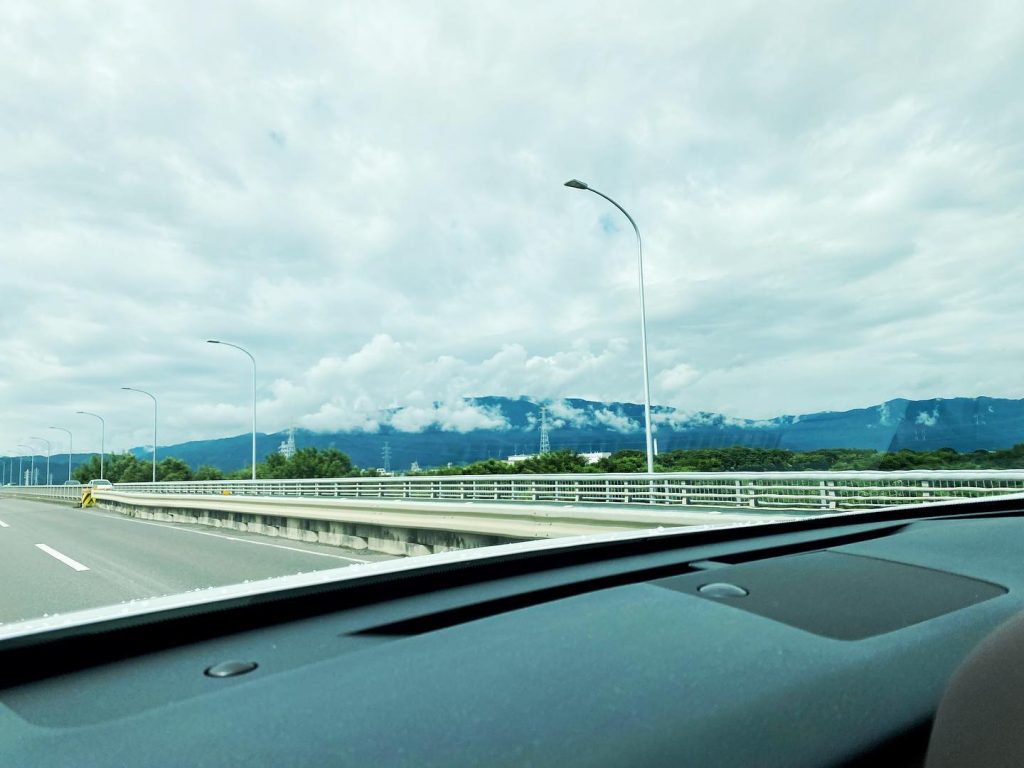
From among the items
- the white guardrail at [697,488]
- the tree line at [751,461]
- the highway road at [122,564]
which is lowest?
the highway road at [122,564]

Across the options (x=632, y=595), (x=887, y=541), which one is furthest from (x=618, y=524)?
(x=632, y=595)

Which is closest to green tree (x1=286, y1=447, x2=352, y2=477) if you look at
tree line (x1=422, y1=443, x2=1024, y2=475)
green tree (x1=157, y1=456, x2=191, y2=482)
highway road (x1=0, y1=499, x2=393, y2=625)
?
green tree (x1=157, y1=456, x2=191, y2=482)

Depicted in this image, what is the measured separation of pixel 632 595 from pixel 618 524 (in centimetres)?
876

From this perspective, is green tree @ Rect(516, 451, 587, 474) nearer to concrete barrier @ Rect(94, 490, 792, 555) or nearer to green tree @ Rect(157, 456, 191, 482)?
concrete barrier @ Rect(94, 490, 792, 555)

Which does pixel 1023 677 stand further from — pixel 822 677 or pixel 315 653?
pixel 315 653

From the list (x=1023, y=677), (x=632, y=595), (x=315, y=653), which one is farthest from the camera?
(x=632, y=595)

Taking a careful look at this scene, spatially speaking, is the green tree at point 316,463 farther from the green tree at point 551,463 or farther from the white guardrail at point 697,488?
the green tree at point 551,463

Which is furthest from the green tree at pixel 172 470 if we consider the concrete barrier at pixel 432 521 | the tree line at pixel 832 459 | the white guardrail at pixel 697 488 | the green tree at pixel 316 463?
the tree line at pixel 832 459

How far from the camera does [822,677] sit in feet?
5.43

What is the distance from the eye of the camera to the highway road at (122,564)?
24.4 feet

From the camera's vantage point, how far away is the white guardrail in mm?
9633

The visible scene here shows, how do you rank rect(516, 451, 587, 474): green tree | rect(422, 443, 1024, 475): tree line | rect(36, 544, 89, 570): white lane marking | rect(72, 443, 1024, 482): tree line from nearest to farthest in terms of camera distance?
rect(422, 443, 1024, 475): tree line → rect(72, 443, 1024, 482): tree line → rect(36, 544, 89, 570): white lane marking → rect(516, 451, 587, 474): green tree

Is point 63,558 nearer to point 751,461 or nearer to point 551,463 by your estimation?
point 751,461

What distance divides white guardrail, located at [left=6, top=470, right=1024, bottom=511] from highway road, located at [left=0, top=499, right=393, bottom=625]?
22.3 ft
